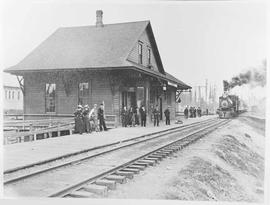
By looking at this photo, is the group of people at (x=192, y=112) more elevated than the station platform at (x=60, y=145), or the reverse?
the group of people at (x=192, y=112)

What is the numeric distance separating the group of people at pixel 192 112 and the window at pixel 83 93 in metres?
1.34

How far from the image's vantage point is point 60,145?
434 centimetres

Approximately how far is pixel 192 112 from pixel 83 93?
4.69ft

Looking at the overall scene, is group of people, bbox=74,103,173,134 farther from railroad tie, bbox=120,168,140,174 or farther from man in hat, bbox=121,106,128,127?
railroad tie, bbox=120,168,140,174

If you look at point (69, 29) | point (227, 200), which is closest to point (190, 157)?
point (227, 200)

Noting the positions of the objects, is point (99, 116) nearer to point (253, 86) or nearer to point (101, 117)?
point (101, 117)

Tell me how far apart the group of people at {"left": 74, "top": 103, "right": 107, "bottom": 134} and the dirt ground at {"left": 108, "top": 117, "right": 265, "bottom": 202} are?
3.71ft

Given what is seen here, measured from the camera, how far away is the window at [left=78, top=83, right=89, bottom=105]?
13.6 ft

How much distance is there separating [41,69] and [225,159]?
246 cm

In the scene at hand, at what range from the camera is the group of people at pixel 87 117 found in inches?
165

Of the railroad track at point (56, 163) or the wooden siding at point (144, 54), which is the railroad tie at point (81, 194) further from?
the wooden siding at point (144, 54)

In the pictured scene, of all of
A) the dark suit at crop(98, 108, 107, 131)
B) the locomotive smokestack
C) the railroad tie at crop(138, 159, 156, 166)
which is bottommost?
the railroad tie at crop(138, 159, 156, 166)

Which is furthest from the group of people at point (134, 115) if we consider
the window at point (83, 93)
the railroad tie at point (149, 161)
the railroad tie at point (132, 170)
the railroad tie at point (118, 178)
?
the railroad tie at point (118, 178)

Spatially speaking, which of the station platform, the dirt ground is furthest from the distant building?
the dirt ground
